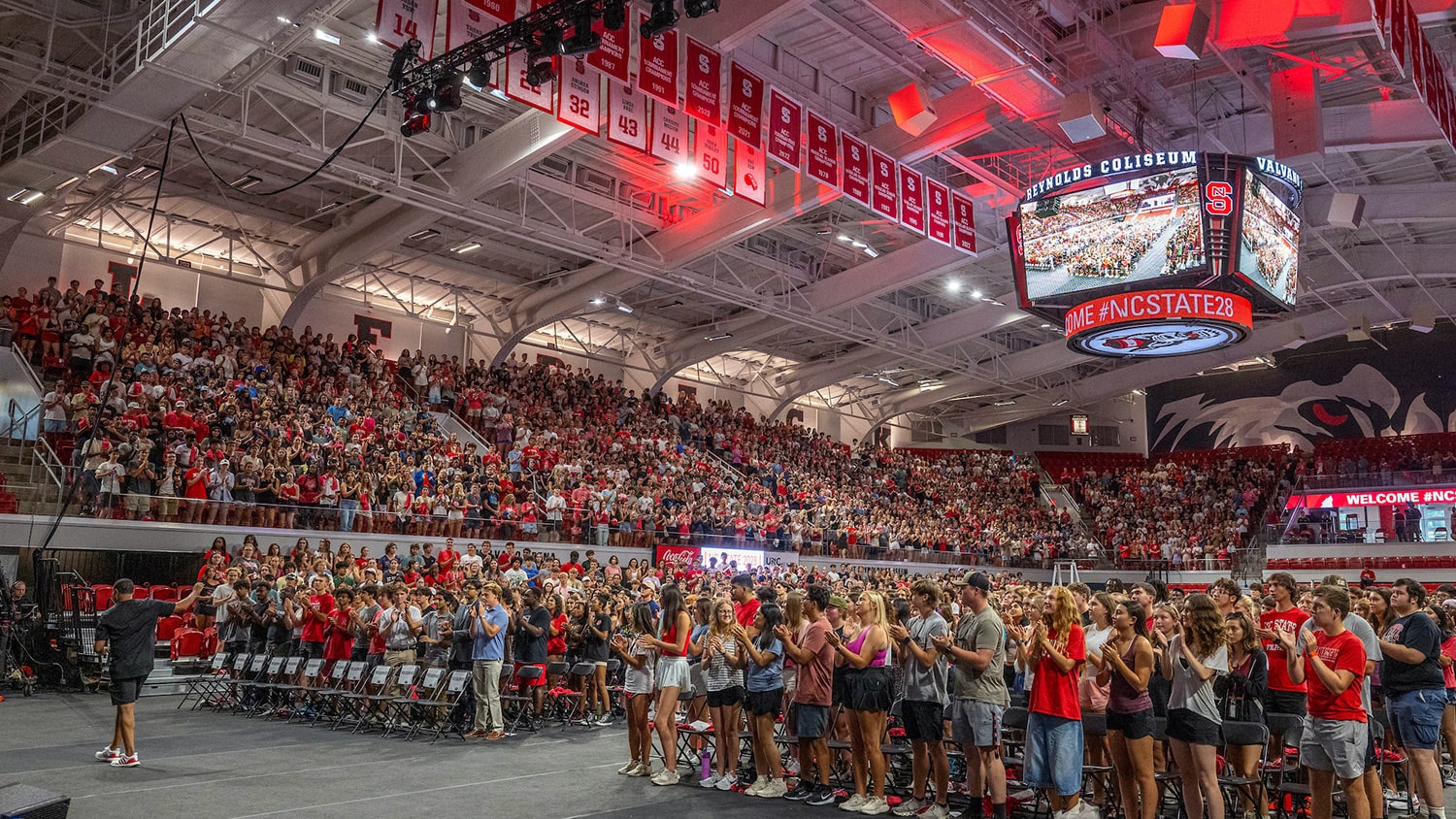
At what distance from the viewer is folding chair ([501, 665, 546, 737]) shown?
1205 cm

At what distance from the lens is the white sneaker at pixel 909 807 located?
25.9 ft

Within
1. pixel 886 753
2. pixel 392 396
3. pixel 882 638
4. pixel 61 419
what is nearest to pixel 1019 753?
pixel 886 753

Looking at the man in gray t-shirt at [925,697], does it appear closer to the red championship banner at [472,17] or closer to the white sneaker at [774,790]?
the white sneaker at [774,790]

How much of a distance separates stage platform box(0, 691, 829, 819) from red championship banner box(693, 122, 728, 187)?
8779 millimetres

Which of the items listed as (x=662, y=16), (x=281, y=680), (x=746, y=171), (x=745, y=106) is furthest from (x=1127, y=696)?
(x=746, y=171)

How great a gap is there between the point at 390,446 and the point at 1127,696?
1725cm

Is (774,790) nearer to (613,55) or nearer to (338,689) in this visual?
(338,689)

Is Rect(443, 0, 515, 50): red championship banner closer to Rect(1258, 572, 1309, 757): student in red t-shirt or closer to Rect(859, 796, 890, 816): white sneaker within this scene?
Rect(859, 796, 890, 816): white sneaker

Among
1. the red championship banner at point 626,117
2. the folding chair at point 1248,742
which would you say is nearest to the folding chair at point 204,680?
the red championship banner at point 626,117

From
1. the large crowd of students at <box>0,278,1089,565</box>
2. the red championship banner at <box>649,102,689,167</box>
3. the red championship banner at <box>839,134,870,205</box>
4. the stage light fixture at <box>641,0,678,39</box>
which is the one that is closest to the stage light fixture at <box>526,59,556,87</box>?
the stage light fixture at <box>641,0,678,39</box>

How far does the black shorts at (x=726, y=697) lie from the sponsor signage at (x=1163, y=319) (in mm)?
10998

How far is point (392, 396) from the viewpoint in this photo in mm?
24141

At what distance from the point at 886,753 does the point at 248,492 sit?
1313 cm

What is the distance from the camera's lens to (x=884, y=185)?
19.3 m
